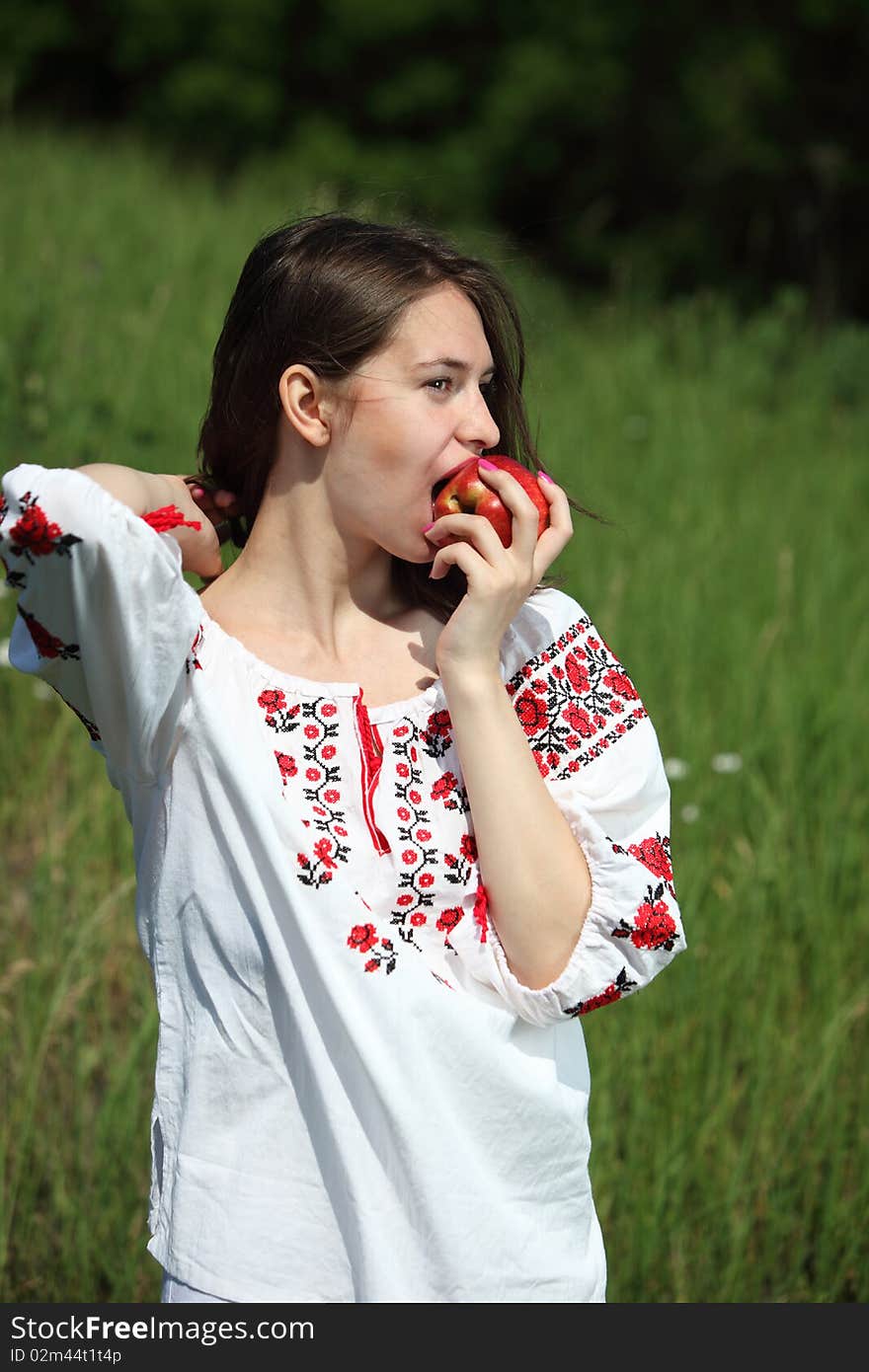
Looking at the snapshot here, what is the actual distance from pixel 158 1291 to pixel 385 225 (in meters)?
1.66

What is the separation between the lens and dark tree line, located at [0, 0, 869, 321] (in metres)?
10.9

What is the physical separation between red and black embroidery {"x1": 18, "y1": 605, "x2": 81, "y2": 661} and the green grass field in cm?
58

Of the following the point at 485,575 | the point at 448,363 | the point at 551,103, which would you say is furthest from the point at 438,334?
the point at 551,103

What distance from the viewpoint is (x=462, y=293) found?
1.36 meters

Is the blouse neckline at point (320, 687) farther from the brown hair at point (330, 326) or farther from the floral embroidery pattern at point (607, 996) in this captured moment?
the floral embroidery pattern at point (607, 996)

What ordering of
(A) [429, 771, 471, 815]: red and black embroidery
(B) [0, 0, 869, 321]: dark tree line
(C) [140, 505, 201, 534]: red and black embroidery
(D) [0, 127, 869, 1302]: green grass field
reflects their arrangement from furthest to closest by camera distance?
1. (B) [0, 0, 869, 321]: dark tree line
2. (D) [0, 127, 869, 1302]: green grass field
3. (A) [429, 771, 471, 815]: red and black embroidery
4. (C) [140, 505, 201, 534]: red and black embroidery

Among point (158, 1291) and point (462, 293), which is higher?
point (462, 293)

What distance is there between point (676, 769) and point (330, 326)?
1.69 m

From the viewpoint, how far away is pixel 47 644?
1.15 meters

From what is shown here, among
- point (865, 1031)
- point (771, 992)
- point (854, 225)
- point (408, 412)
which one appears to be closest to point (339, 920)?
point (408, 412)

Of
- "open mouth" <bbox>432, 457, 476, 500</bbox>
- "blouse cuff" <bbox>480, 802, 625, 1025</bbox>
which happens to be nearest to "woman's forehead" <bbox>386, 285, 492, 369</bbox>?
"open mouth" <bbox>432, 457, 476, 500</bbox>

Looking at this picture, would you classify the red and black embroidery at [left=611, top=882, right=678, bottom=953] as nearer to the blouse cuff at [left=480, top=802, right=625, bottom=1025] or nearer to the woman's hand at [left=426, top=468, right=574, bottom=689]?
the blouse cuff at [left=480, top=802, right=625, bottom=1025]

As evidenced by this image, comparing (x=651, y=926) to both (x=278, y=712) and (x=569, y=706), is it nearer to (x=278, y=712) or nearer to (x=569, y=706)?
(x=569, y=706)

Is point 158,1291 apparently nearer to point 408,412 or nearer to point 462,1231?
point 462,1231
